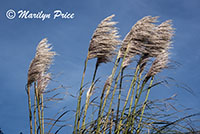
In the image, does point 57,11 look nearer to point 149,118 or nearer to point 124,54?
point 124,54

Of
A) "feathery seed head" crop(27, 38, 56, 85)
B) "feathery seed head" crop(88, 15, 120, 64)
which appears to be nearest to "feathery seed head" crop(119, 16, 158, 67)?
"feathery seed head" crop(88, 15, 120, 64)

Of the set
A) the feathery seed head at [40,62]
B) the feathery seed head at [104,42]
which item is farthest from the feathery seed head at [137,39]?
the feathery seed head at [40,62]

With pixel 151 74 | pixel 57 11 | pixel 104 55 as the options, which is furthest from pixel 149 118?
pixel 57 11

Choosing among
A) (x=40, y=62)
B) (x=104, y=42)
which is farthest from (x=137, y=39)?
(x=40, y=62)

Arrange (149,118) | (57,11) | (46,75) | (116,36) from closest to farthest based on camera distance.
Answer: (149,118), (116,36), (46,75), (57,11)

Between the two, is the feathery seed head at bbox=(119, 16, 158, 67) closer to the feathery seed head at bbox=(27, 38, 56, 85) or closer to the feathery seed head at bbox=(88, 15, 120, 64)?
the feathery seed head at bbox=(88, 15, 120, 64)

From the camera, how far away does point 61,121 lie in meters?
3.91

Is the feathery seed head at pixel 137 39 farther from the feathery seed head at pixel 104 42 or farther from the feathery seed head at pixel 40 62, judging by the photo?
the feathery seed head at pixel 40 62

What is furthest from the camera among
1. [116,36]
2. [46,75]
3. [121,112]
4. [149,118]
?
[46,75]

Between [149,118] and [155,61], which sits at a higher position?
[155,61]

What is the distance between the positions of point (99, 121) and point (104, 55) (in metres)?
0.86

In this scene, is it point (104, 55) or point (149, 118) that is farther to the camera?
point (104, 55)

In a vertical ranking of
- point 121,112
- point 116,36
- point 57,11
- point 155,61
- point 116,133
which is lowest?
point 116,133

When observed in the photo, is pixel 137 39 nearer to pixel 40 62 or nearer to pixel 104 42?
pixel 104 42
